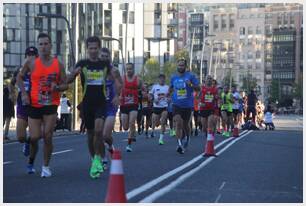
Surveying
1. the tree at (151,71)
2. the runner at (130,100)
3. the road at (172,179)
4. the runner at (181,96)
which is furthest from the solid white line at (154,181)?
the tree at (151,71)

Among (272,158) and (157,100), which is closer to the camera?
(272,158)

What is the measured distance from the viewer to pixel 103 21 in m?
99.0

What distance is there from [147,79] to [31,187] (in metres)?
70.5

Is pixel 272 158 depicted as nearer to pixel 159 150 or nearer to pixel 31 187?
pixel 159 150

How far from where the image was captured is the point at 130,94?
15688 mm

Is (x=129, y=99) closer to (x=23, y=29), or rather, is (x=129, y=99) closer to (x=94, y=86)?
(x=94, y=86)

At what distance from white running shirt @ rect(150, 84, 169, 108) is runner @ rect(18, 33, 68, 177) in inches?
394

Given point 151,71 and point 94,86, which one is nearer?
point 94,86

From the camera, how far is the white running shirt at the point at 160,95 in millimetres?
20109

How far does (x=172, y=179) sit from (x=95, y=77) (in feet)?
5.46

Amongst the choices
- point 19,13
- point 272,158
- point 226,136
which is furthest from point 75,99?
point 19,13

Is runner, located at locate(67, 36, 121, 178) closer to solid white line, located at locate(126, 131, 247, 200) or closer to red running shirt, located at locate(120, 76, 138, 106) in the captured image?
solid white line, located at locate(126, 131, 247, 200)

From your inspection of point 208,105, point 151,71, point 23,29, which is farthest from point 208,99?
point 23,29

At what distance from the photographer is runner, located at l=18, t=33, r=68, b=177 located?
33.0ft
